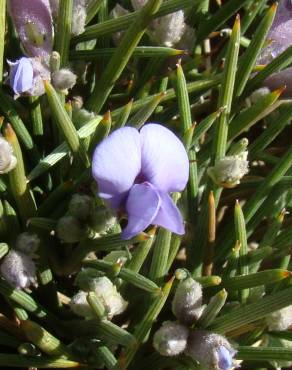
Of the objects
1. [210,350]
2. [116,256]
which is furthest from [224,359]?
[116,256]

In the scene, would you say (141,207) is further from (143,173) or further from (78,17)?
(78,17)

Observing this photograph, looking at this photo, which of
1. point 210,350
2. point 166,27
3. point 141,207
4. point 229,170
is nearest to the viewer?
point 141,207

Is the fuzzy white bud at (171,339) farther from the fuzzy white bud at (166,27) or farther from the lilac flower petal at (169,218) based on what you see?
the fuzzy white bud at (166,27)

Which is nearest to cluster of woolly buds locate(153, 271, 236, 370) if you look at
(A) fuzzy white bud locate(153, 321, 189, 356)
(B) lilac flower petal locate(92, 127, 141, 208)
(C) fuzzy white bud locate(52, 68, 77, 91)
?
(A) fuzzy white bud locate(153, 321, 189, 356)

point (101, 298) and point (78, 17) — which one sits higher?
point (78, 17)

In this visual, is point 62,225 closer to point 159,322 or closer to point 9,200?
point 9,200

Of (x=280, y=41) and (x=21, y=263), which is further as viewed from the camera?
(x=280, y=41)
